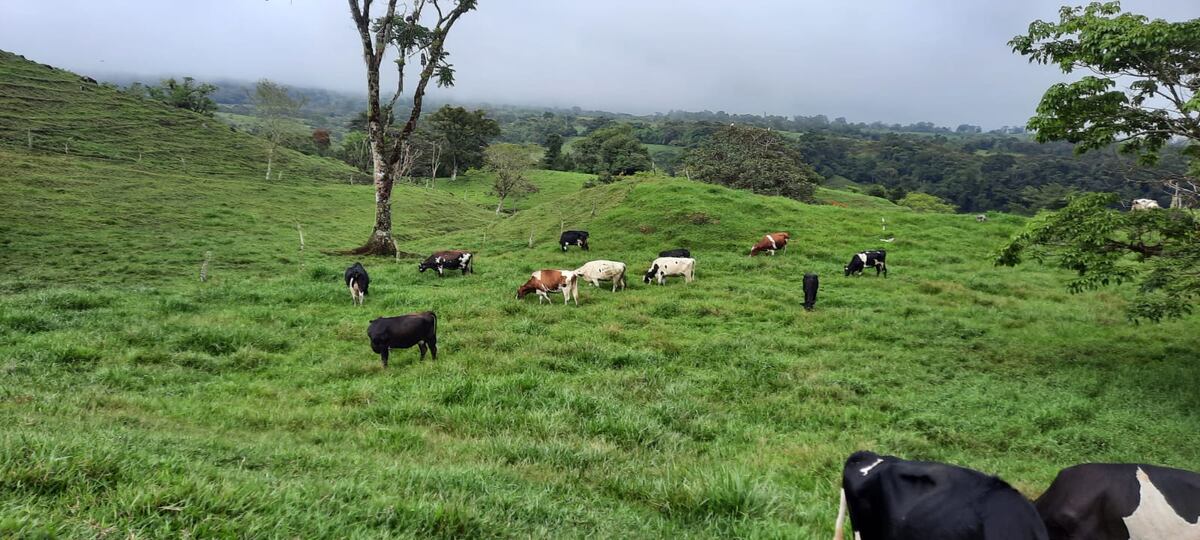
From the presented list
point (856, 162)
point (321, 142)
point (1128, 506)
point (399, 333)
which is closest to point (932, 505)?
point (1128, 506)

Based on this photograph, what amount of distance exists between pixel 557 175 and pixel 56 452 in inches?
2569

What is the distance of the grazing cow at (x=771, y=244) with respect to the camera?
22859mm

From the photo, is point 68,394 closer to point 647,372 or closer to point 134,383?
point 134,383

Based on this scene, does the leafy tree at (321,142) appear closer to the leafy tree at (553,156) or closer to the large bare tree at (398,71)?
the leafy tree at (553,156)

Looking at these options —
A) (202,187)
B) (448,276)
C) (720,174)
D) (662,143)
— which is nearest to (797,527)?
(448,276)

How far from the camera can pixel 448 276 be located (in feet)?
64.6

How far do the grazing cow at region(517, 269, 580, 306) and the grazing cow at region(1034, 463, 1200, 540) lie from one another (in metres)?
12.5

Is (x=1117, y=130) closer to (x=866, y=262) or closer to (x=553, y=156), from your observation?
(x=866, y=262)

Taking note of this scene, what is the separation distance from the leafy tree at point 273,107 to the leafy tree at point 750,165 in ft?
124

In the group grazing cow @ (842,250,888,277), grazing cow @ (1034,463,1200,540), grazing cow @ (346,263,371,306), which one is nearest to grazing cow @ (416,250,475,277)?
Answer: grazing cow @ (346,263,371,306)

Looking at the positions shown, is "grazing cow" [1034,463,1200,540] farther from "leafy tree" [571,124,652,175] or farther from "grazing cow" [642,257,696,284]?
"leafy tree" [571,124,652,175]

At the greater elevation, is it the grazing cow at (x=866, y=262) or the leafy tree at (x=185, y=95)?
the leafy tree at (x=185, y=95)

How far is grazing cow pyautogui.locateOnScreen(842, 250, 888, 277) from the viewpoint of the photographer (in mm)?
20281

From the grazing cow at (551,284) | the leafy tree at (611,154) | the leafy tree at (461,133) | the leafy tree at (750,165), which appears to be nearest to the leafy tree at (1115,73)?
the grazing cow at (551,284)
